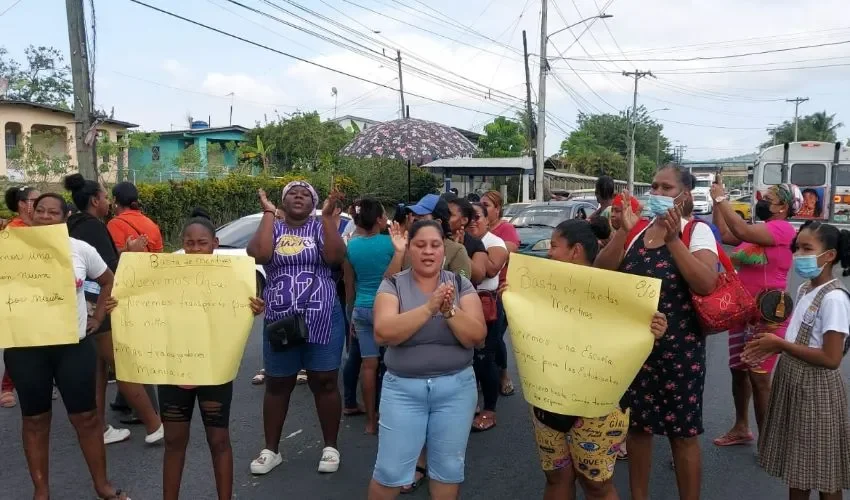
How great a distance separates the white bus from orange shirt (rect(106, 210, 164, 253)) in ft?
55.4

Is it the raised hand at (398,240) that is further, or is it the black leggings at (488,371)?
the black leggings at (488,371)

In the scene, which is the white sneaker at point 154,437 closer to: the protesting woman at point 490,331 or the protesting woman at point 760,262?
the protesting woman at point 490,331

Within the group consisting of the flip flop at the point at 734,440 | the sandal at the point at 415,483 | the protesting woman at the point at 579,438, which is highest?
the protesting woman at the point at 579,438

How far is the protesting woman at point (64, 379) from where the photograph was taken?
363 centimetres

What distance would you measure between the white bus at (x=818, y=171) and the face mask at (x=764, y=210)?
48.9 feet

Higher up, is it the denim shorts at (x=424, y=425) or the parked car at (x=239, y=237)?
the parked car at (x=239, y=237)

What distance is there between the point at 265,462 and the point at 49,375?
1.43m

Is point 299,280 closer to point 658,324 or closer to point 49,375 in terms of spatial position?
point 49,375

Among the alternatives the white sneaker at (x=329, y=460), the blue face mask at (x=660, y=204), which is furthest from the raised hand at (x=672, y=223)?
the white sneaker at (x=329, y=460)

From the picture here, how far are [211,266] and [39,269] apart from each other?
97cm

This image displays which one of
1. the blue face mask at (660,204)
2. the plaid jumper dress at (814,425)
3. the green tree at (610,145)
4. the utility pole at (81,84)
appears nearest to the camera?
the blue face mask at (660,204)

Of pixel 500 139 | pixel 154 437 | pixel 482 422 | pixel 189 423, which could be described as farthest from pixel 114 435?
pixel 500 139

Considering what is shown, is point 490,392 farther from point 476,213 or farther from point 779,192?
point 779,192

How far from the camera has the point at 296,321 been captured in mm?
4074
